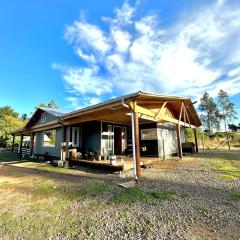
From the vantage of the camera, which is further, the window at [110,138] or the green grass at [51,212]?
Answer: the window at [110,138]

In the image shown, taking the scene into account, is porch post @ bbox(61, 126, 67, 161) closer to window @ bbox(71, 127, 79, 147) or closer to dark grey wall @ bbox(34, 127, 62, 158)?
window @ bbox(71, 127, 79, 147)

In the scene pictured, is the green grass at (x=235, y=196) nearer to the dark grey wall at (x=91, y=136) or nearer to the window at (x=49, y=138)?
the dark grey wall at (x=91, y=136)

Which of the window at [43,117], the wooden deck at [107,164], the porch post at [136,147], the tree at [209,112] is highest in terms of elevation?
the tree at [209,112]

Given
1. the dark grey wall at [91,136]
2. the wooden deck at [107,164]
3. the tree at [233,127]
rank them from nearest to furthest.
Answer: the wooden deck at [107,164]
the dark grey wall at [91,136]
the tree at [233,127]

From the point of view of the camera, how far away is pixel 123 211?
3.62m

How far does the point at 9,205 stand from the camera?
4207 mm

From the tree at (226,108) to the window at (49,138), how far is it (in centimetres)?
3676

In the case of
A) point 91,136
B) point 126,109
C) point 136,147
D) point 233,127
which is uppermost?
point 233,127

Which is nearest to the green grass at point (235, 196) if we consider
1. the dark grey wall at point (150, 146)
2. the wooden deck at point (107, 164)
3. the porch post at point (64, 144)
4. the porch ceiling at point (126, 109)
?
the porch ceiling at point (126, 109)

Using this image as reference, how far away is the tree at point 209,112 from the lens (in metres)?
40.9

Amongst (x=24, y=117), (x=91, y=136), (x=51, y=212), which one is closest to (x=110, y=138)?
(x=91, y=136)

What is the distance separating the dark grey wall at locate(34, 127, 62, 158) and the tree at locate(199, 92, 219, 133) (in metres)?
37.5

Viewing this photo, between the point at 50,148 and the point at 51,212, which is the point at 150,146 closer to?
the point at 50,148

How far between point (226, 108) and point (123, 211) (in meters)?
41.8
